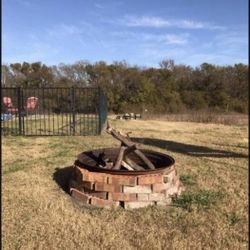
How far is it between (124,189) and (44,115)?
1045 cm

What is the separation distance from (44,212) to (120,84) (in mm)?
23473

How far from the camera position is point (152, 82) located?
95.9ft

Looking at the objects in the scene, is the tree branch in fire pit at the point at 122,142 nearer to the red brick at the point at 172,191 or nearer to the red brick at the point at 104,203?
the red brick at the point at 172,191

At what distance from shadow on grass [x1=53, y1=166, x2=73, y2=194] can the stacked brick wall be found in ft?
2.12

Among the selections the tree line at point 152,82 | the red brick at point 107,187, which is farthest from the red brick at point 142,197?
the tree line at point 152,82

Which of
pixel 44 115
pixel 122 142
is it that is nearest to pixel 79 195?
pixel 122 142

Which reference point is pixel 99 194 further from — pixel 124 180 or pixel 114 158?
pixel 114 158

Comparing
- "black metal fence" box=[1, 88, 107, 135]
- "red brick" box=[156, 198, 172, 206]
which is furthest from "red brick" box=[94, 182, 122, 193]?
"black metal fence" box=[1, 88, 107, 135]

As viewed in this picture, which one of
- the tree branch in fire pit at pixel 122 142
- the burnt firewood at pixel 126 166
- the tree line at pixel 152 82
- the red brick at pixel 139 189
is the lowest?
the red brick at pixel 139 189

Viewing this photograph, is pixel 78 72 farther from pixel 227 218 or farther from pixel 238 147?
pixel 227 218

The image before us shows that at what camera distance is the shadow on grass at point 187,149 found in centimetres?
832

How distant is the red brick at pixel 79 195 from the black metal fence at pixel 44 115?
628cm

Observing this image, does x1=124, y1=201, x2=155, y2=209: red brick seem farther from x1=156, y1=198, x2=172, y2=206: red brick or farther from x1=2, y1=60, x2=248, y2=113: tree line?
x1=2, y1=60, x2=248, y2=113: tree line

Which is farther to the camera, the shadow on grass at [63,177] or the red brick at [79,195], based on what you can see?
the shadow on grass at [63,177]
